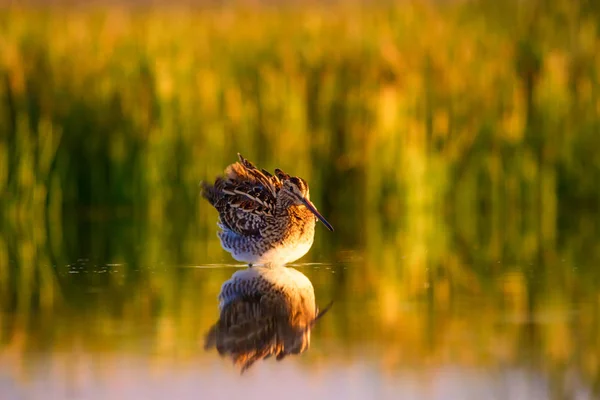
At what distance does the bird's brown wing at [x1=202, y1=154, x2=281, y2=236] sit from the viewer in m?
9.46

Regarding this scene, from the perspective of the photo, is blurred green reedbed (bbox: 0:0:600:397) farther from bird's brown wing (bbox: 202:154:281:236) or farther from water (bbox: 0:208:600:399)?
bird's brown wing (bbox: 202:154:281:236)

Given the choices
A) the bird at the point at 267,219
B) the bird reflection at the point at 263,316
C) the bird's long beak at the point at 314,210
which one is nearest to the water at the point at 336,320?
the bird reflection at the point at 263,316

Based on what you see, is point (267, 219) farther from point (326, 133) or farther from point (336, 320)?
point (326, 133)

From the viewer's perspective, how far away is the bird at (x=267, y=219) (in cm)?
915

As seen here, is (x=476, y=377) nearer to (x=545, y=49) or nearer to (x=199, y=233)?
(x=199, y=233)

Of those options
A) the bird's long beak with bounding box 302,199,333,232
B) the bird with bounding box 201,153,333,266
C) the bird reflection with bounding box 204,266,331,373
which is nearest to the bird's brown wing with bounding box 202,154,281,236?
the bird with bounding box 201,153,333,266

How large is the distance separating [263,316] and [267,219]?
215cm

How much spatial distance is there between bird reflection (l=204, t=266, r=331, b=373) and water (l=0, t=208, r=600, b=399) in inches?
3.7

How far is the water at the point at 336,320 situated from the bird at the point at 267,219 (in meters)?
0.22

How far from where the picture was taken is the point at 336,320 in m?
7.13

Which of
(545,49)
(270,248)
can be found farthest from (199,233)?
(545,49)

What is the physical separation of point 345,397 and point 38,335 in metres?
2.09

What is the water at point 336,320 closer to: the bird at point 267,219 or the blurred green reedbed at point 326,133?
the blurred green reedbed at point 326,133

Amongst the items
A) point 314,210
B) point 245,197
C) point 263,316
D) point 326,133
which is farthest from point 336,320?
point 326,133
